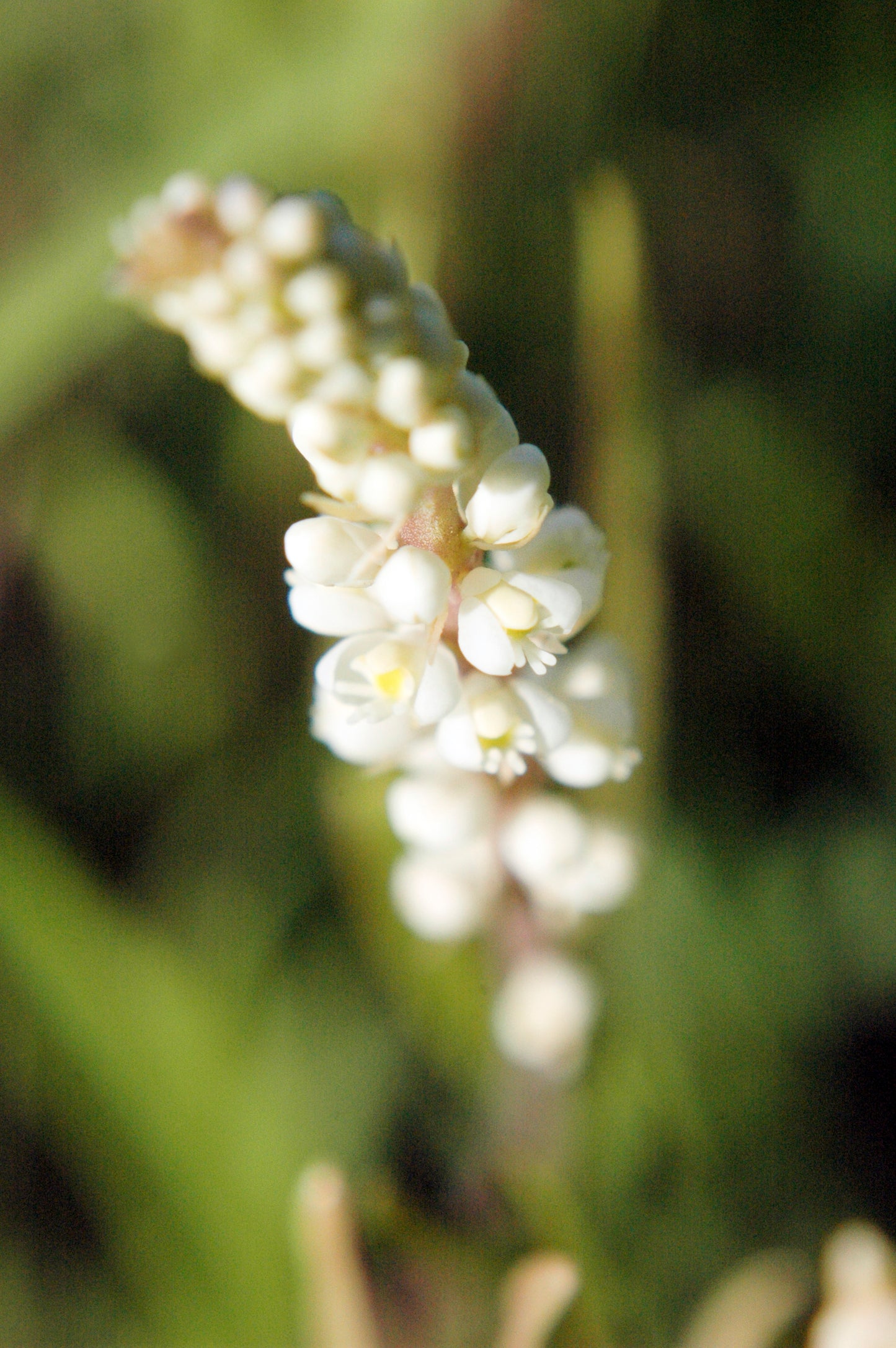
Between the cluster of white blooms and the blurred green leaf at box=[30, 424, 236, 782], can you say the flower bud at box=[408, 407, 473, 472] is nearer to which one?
the cluster of white blooms

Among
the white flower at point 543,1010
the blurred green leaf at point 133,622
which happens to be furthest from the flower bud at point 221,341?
the blurred green leaf at point 133,622

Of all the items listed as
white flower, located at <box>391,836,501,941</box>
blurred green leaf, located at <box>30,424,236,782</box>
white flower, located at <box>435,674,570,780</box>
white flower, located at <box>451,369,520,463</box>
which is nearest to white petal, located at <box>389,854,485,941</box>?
white flower, located at <box>391,836,501,941</box>

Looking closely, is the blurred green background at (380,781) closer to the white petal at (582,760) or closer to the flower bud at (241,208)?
the white petal at (582,760)

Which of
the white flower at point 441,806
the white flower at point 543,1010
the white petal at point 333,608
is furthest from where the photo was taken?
the white flower at point 543,1010

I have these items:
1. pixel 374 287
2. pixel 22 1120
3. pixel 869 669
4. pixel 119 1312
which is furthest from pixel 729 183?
pixel 119 1312

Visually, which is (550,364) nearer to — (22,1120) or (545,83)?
(545,83)

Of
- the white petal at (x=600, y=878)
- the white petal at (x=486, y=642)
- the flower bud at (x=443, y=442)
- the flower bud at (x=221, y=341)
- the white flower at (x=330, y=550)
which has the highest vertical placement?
the flower bud at (x=221, y=341)

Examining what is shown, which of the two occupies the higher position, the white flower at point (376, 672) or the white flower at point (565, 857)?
the white flower at point (376, 672)
